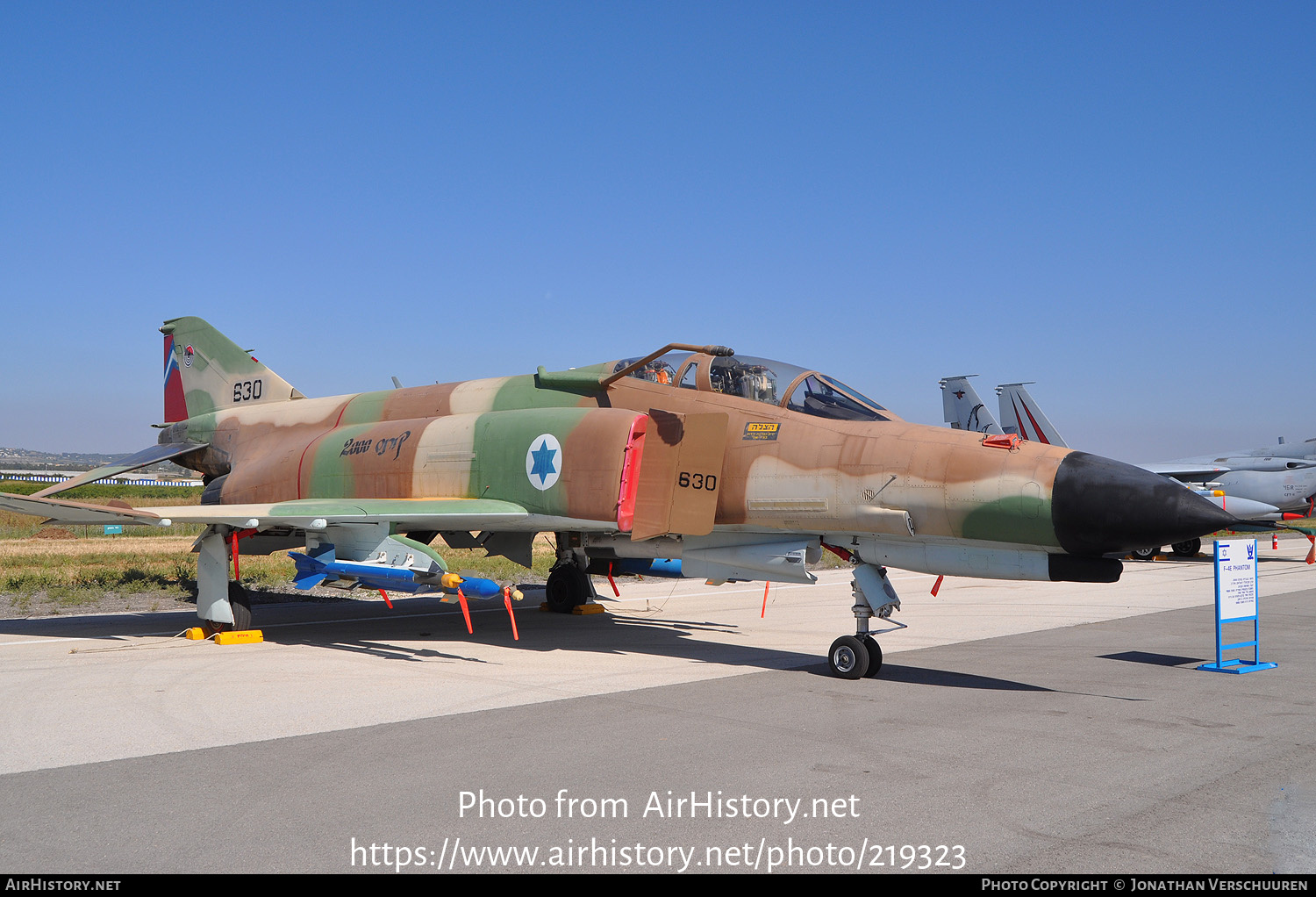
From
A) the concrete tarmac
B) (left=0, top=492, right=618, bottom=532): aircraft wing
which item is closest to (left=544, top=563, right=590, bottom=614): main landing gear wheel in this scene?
the concrete tarmac

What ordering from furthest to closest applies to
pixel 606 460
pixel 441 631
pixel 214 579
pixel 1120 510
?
pixel 441 631 < pixel 214 579 < pixel 606 460 < pixel 1120 510

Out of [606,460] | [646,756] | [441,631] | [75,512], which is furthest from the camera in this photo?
[441,631]

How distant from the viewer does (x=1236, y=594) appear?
9.73 meters

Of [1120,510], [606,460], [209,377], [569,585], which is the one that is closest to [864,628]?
[1120,510]

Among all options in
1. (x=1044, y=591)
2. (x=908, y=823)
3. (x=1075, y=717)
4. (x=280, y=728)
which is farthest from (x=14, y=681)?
(x=1044, y=591)

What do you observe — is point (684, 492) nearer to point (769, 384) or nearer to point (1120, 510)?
point (769, 384)

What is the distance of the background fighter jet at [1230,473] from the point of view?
30.0 meters

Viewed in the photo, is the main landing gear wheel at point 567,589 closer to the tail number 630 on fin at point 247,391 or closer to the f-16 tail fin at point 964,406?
the tail number 630 on fin at point 247,391

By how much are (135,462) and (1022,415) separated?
28.4 meters

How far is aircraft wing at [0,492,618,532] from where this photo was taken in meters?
9.95

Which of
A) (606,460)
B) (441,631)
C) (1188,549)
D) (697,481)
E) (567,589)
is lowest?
(1188,549)

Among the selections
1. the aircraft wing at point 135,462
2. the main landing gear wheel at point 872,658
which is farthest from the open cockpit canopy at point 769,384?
the aircraft wing at point 135,462

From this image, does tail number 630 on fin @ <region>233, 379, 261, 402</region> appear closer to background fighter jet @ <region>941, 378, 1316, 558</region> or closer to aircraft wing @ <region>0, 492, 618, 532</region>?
aircraft wing @ <region>0, 492, 618, 532</region>

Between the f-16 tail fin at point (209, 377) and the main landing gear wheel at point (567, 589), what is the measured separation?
5.16 metres
